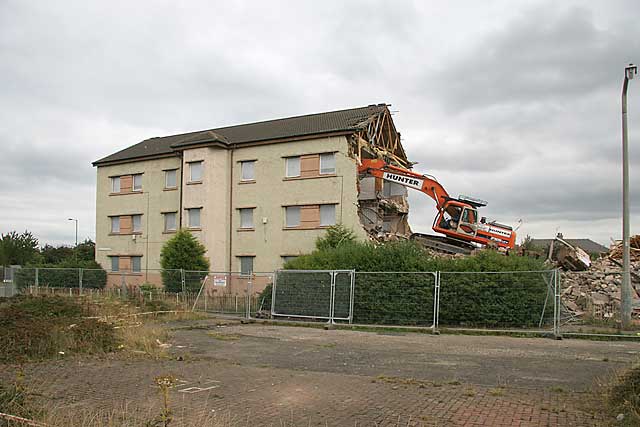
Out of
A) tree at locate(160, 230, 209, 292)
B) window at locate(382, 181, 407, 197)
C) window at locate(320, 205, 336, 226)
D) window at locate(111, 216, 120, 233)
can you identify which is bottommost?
tree at locate(160, 230, 209, 292)

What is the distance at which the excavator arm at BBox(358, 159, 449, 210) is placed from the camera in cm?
2758

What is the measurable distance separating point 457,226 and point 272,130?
45.3 feet

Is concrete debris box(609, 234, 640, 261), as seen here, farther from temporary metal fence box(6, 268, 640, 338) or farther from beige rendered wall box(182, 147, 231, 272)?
beige rendered wall box(182, 147, 231, 272)

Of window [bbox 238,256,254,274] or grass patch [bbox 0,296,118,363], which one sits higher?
window [bbox 238,256,254,274]

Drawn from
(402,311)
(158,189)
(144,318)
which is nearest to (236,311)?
(144,318)

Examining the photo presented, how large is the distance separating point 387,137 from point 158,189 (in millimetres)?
15072

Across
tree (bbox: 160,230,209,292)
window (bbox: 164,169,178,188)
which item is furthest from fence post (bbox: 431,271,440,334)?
window (bbox: 164,169,178,188)

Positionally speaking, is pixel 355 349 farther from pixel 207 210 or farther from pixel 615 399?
pixel 207 210

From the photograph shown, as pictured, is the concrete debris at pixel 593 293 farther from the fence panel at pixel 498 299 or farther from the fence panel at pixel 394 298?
the fence panel at pixel 394 298

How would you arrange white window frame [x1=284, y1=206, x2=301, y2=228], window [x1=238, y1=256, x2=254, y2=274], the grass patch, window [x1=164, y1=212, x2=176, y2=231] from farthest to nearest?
window [x1=164, y1=212, x2=176, y2=231] < window [x1=238, y1=256, x2=254, y2=274] < white window frame [x1=284, y1=206, x2=301, y2=228] < the grass patch

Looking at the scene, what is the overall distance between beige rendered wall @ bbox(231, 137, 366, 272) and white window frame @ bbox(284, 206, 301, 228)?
23 cm

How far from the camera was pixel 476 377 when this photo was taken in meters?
9.96

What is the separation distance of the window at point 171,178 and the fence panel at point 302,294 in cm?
1751

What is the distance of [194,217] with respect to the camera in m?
34.4
